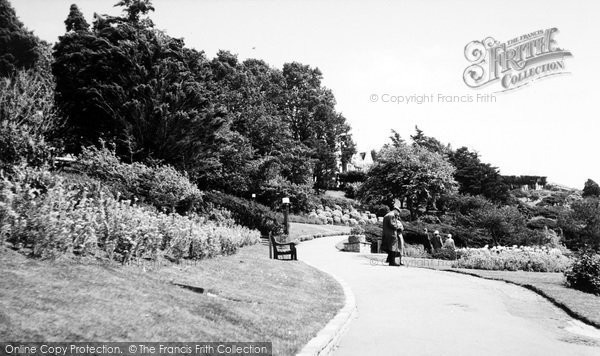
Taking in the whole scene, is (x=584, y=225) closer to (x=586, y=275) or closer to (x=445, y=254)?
(x=445, y=254)

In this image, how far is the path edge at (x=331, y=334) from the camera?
548cm

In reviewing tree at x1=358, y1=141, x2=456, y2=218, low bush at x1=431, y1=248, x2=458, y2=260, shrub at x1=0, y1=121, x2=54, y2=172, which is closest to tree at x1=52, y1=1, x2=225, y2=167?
shrub at x1=0, y1=121, x2=54, y2=172

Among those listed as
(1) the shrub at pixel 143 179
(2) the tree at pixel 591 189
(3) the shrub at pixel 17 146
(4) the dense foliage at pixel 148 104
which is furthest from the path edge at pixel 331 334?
(2) the tree at pixel 591 189

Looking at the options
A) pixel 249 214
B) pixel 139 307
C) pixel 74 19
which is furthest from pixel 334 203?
pixel 139 307

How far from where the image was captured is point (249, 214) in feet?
94.6

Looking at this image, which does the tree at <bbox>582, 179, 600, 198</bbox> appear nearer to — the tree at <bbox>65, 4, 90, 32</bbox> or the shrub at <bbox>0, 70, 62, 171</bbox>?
the tree at <bbox>65, 4, 90, 32</bbox>

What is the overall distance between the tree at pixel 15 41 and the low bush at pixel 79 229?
4811cm

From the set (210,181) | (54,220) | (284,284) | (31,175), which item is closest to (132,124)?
(210,181)

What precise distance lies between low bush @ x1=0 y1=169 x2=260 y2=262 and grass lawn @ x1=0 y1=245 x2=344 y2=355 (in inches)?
13.7

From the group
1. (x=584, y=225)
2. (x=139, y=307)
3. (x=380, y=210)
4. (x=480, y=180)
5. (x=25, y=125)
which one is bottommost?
(x=139, y=307)

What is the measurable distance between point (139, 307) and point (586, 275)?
11.7 metres

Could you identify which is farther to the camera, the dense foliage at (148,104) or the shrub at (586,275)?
the dense foliage at (148,104)

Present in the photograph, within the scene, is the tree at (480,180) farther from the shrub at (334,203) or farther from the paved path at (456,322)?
the paved path at (456,322)

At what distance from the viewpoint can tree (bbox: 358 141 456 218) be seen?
124 ft
